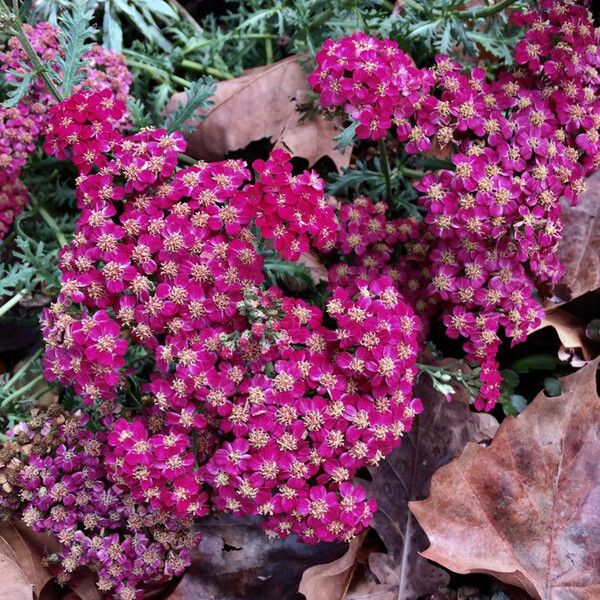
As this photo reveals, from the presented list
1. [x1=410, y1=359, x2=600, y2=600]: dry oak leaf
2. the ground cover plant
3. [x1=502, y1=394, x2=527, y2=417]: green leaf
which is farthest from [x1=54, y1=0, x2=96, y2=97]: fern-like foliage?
[x1=502, y1=394, x2=527, y2=417]: green leaf

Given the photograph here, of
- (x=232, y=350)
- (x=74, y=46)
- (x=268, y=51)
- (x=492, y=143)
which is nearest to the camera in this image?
(x=232, y=350)

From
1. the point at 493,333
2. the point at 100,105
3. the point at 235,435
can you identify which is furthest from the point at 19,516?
the point at 493,333

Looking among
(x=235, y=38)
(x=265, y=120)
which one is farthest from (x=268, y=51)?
(x=265, y=120)

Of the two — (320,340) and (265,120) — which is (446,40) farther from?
(320,340)

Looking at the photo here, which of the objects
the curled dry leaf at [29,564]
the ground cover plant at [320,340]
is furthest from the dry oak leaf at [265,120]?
the curled dry leaf at [29,564]

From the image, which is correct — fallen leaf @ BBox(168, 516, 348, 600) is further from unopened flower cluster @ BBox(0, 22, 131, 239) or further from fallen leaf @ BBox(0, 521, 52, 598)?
unopened flower cluster @ BBox(0, 22, 131, 239)

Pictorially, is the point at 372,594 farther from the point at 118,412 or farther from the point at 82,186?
the point at 82,186
